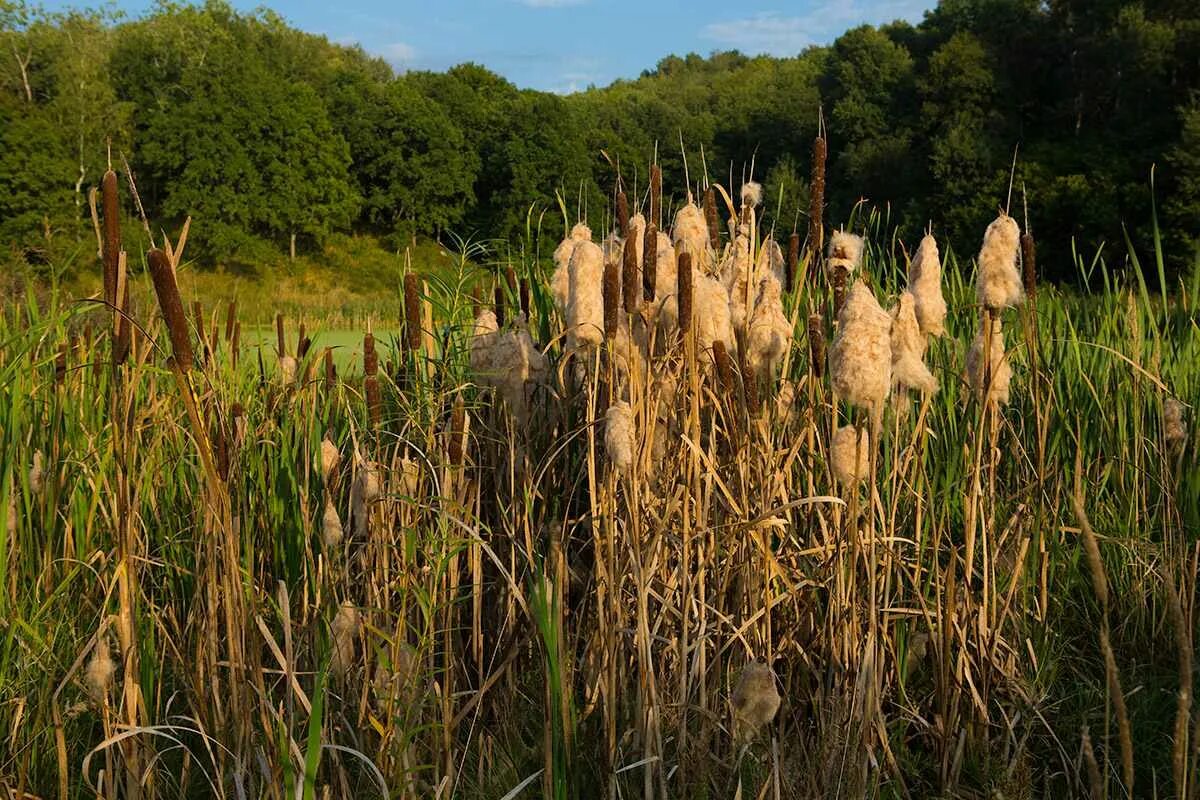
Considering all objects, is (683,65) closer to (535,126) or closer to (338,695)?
(535,126)

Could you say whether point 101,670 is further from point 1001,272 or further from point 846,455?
point 1001,272

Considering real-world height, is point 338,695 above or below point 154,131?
below

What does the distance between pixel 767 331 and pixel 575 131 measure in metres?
45.8

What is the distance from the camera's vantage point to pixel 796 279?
2.51 meters

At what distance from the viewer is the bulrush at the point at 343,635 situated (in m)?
1.92

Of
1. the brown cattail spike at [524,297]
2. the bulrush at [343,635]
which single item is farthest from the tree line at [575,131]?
the bulrush at [343,635]

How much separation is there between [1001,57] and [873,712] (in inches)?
1424

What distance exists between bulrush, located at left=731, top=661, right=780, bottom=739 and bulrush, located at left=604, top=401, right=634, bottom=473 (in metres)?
0.43

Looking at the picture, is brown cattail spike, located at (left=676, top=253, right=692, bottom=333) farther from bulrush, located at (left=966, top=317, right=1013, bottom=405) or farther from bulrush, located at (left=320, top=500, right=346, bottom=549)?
bulrush, located at (left=320, top=500, right=346, bottom=549)

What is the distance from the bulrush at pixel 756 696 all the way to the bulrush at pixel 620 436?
43 cm

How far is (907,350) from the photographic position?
1938mm

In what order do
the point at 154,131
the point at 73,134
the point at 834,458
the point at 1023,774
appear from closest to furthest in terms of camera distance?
the point at 834,458
the point at 1023,774
the point at 73,134
the point at 154,131

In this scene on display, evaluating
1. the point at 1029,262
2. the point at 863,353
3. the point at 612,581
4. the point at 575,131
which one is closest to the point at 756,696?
the point at 612,581

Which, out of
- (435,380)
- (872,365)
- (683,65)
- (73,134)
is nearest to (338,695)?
(435,380)
